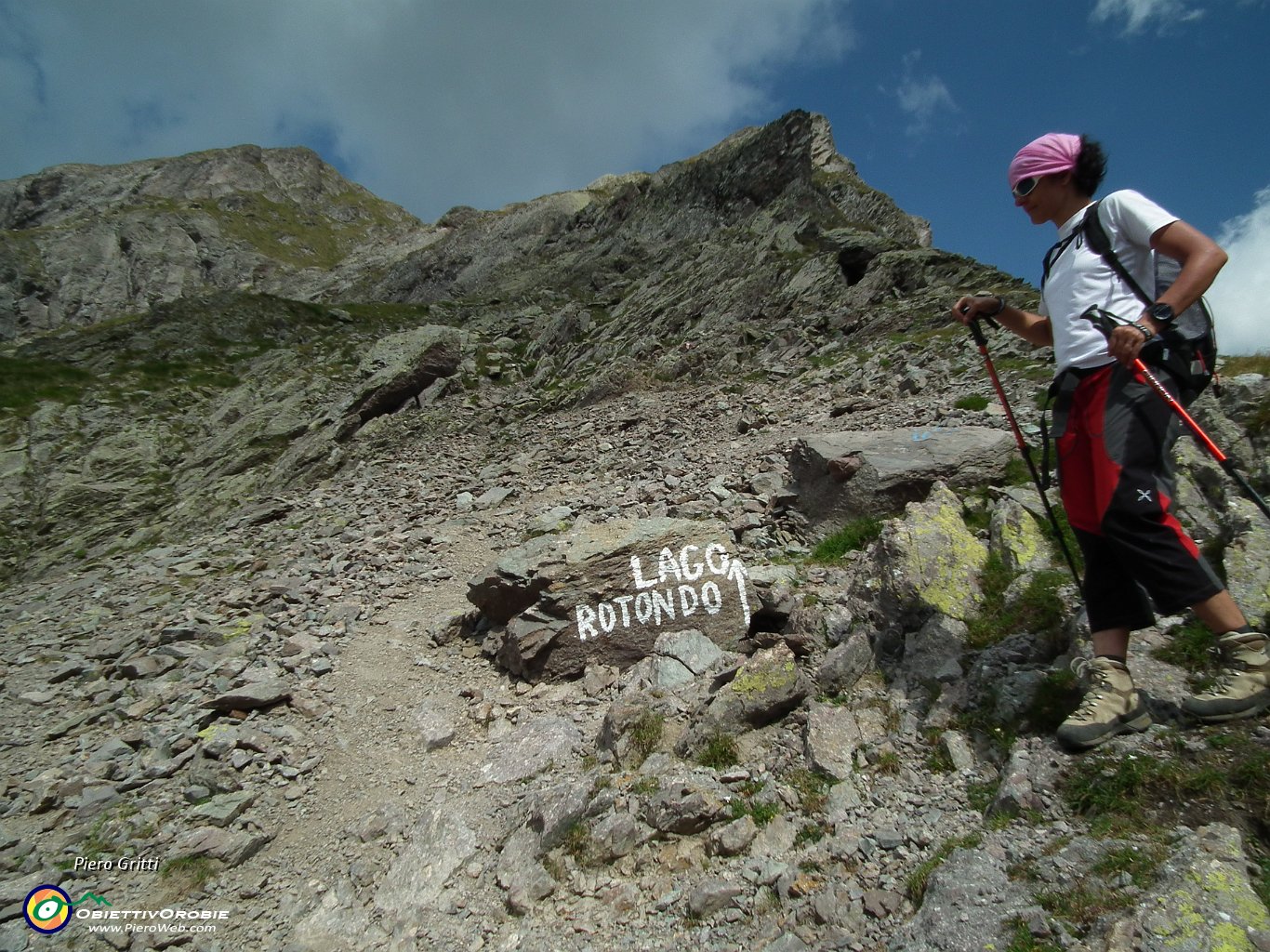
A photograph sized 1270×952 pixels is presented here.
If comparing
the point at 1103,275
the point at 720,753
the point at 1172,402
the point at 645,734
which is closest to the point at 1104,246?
the point at 1103,275

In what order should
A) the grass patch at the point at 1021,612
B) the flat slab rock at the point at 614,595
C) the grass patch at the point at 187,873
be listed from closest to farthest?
the grass patch at the point at 1021,612, the grass patch at the point at 187,873, the flat slab rock at the point at 614,595

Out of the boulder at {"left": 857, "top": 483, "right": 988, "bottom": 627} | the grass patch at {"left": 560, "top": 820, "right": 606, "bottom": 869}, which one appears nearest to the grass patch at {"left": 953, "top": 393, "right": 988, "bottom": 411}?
the boulder at {"left": 857, "top": 483, "right": 988, "bottom": 627}

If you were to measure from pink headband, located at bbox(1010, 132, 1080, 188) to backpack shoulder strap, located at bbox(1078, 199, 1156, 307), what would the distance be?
Result: 339mm

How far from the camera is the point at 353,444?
22797mm

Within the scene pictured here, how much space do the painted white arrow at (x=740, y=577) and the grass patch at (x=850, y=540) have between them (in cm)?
136

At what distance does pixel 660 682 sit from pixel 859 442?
5.42 metres

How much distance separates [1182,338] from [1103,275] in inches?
22.2

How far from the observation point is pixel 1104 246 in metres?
3.67

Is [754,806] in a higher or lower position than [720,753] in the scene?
lower

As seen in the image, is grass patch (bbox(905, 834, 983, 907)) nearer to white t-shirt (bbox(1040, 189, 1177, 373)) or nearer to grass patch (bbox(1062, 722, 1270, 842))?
grass patch (bbox(1062, 722, 1270, 842))

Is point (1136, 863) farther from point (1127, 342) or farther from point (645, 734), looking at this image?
point (645, 734)

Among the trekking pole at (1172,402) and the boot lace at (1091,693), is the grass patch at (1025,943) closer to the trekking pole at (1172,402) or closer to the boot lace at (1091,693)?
the boot lace at (1091,693)

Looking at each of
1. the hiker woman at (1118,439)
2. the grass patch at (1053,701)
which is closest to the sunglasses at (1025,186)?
the hiker woman at (1118,439)

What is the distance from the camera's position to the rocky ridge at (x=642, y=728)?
135 inches
